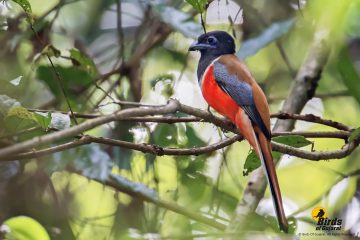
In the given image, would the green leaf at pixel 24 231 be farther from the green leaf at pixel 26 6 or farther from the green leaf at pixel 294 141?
the green leaf at pixel 294 141

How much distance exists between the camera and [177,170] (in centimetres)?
277

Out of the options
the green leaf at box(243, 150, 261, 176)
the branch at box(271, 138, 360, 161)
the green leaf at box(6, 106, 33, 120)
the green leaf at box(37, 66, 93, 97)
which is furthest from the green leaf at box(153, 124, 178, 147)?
the green leaf at box(6, 106, 33, 120)

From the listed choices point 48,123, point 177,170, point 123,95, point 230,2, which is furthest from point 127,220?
point 48,123

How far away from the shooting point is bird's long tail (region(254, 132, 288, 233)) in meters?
1.56

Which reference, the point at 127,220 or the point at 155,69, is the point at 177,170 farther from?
the point at 155,69

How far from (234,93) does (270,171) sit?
14.3 inches

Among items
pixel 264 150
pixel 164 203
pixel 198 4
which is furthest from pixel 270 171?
pixel 164 203

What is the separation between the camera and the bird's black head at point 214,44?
2262 millimetres

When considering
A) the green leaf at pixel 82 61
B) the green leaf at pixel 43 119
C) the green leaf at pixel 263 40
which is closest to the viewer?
the green leaf at pixel 43 119

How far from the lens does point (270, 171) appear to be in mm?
1706

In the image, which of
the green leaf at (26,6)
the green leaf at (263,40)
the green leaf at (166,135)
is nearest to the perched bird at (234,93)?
the green leaf at (263,40)

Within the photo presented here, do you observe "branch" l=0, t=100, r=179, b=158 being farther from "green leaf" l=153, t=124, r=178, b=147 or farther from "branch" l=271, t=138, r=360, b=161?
"green leaf" l=153, t=124, r=178, b=147

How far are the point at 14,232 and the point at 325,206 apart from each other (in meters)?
1.17

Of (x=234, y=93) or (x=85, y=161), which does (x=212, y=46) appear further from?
(x=85, y=161)
